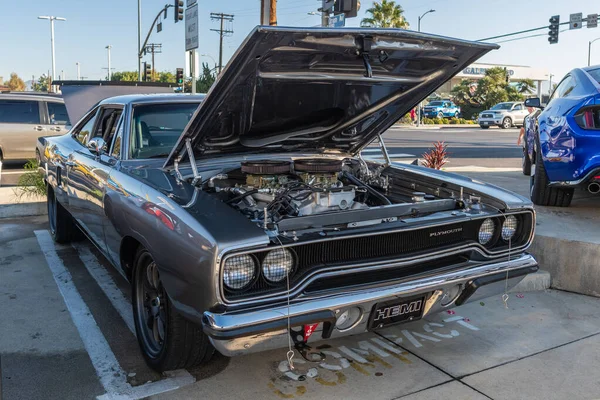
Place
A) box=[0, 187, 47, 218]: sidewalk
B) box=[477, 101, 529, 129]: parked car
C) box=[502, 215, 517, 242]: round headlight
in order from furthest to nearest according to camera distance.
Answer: box=[477, 101, 529, 129]: parked car
box=[0, 187, 47, 218]: sidewalk
box=[502, 215, 517, 242]: round headlight

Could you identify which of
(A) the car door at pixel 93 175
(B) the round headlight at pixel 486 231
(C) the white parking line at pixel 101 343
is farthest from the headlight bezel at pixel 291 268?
(A) the car door at pixel 93 175

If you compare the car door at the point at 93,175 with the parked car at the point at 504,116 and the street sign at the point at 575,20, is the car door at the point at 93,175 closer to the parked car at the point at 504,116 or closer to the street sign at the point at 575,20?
the street sign at the point at 575,20

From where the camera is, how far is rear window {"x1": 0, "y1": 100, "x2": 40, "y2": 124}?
39.7 ft

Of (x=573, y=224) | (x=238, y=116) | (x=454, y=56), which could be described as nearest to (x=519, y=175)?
(x=573, y=224)

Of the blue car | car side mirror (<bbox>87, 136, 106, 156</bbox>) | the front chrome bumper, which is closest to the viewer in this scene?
the front chrome bumper

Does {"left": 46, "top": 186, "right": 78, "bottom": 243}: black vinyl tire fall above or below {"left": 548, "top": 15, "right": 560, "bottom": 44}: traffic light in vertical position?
below

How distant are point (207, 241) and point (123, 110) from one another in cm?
211

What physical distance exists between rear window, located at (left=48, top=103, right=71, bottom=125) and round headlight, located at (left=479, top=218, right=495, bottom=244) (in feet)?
36.4

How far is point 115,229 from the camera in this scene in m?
3.61

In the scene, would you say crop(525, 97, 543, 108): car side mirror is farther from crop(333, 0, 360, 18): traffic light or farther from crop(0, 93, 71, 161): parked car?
crop(0, 93, 71, 161): parked car

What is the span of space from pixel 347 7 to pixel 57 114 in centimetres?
666

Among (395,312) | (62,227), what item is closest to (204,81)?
(62,227)

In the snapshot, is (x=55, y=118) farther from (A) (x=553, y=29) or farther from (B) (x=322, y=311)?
(A) (x=553, y=29)

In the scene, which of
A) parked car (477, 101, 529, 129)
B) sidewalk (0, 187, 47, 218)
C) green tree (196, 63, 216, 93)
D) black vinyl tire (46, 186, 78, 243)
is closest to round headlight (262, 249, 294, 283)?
black vinyl tire (46, 186, 78, 243)
